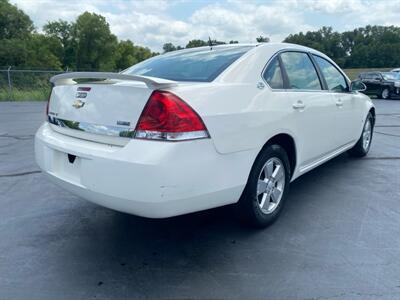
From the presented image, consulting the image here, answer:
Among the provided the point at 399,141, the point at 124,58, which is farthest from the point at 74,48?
the point at 399,141

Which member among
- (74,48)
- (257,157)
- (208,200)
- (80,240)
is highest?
(74,48)

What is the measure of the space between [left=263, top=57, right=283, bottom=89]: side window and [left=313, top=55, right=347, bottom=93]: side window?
109 centimetres

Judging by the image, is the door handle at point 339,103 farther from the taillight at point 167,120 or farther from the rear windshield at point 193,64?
the taillight at point 167,120

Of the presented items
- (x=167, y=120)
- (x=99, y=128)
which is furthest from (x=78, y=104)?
(x=167, y=120)

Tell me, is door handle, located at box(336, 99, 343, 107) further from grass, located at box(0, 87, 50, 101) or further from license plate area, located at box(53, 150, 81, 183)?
grass, located at box(0, 87, 50, 101)

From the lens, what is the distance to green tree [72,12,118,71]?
63812 millimetres

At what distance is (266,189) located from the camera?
320 cm

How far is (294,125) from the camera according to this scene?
3365 mm

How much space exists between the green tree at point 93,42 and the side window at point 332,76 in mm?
62079

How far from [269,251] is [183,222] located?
88 centimetres

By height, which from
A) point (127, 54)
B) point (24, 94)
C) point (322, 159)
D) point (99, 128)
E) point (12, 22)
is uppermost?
point (12, 22)

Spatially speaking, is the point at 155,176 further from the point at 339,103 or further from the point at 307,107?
the point at 339,103

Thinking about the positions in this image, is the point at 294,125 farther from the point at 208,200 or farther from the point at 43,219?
the point at 43,219

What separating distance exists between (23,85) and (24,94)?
1005mm
